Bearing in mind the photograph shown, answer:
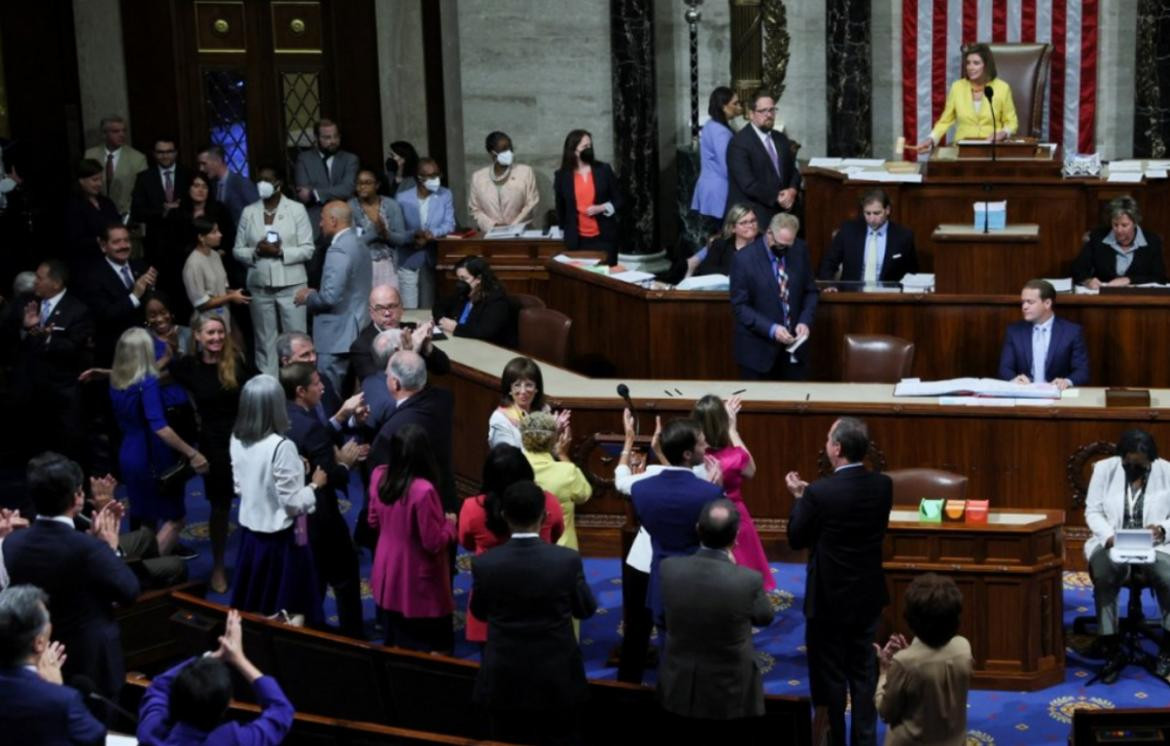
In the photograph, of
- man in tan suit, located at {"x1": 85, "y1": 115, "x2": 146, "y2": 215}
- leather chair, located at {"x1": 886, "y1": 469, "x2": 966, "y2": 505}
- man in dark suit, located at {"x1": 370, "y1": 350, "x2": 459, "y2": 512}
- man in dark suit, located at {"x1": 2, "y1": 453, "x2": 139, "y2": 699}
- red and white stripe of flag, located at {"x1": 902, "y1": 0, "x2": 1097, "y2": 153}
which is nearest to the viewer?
man in dark suit, located at {"x1": 2, "y1": 453, "x2": 139, "y2": 699}

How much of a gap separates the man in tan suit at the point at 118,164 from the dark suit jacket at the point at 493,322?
414 centimetres

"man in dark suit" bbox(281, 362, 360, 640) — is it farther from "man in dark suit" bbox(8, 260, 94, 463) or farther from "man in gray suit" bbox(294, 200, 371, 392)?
"man in gray suit" bbox(294, 200, 371, 392)

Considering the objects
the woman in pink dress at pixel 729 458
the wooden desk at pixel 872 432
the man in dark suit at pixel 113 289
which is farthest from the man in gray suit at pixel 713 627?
the man in dark suit at pixel 113 289

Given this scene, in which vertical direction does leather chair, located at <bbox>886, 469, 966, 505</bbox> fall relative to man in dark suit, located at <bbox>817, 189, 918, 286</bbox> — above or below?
below

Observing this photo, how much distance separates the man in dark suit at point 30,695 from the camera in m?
5.20

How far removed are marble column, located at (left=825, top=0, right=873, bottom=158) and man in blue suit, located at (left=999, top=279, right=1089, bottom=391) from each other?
5698 mm

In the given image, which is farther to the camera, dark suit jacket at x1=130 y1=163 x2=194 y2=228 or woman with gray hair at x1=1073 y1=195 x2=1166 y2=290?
dark suit jacket at x1=130 y1=163 x2=194 y2=228

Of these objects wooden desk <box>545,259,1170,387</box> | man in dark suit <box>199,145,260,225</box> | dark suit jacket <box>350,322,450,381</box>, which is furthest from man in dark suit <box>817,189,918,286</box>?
man in dark suit <box>199,145,260,225</box>

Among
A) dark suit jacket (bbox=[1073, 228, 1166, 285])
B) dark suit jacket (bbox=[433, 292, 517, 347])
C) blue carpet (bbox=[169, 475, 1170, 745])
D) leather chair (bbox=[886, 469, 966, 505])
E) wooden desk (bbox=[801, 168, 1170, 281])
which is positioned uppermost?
wooden desk (bbox=[801, 168, 1170, 281])

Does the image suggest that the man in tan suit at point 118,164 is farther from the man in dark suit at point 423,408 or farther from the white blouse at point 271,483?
the white blouse at point 271,483

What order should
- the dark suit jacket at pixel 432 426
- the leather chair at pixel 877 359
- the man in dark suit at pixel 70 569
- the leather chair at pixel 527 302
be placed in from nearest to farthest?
1. the man in dark suit at pixel 70 569
2. the dark suit jacket at pixel 432 426
3. the leather chair at pixel 877 359
4. the leather chair at pixel 527 302

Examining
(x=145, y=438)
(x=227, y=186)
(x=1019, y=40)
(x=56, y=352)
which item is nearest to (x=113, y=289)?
(x=56, y=352)

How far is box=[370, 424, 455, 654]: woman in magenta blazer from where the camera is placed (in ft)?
23.2

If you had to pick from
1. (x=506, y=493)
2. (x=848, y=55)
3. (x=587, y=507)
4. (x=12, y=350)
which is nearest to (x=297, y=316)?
(x=12, y=350)
